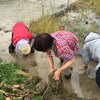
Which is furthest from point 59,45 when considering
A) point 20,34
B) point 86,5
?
point 86,5

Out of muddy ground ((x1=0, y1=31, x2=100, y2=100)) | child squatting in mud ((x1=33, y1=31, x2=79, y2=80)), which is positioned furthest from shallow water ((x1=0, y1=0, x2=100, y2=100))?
child squatting in mud ((x1=33, y1=31, x2=79, y2=80))

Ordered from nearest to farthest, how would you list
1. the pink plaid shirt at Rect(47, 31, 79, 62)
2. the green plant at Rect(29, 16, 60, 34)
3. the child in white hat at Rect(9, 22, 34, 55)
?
the pink plaid shirt at Rect(47, 31, 79, 62) < the child in white hat at Rect(9, 22, 34, 55) < the green plant at Rect(29, 16, 60, 34)

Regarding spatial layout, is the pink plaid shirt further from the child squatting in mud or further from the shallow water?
the shallow water

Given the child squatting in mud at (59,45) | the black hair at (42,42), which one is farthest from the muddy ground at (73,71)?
the black hair at (42,42)

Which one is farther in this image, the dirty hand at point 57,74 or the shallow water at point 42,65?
the shallow water at point 42,65

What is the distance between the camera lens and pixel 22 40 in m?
2.98

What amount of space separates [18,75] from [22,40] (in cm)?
82

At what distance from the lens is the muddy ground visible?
2.39 metres

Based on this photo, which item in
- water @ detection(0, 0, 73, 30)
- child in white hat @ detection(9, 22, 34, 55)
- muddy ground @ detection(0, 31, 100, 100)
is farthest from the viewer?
water @ detection(0, 0, 73, 30)

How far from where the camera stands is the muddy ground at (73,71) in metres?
2.39

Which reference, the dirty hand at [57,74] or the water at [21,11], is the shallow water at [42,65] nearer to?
the water at [21,11]

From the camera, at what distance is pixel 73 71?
9.35 ft

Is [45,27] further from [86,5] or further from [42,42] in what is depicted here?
[86,5]

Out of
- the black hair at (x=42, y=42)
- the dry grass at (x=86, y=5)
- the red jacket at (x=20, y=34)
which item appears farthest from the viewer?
the dry grass at (x=86, y=5)
